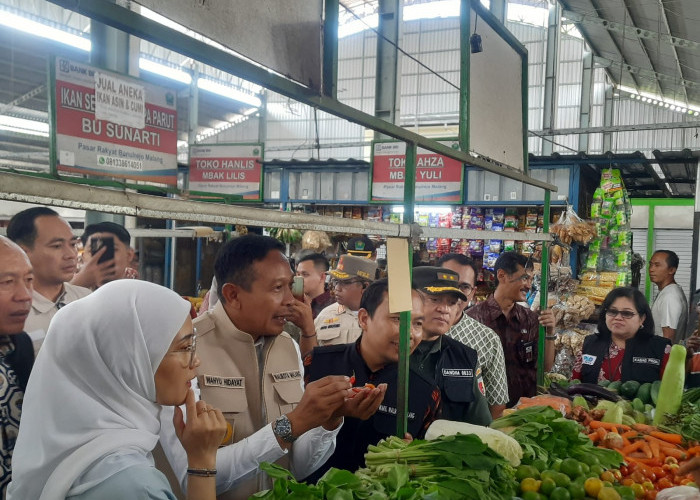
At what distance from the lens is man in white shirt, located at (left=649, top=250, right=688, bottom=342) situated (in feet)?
20.0

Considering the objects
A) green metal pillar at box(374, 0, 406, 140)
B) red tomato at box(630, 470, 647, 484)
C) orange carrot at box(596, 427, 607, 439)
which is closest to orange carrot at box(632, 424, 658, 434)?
orange carrot at box(596, 427, 607, 439)

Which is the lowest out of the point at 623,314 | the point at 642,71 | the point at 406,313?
the point at 623,314

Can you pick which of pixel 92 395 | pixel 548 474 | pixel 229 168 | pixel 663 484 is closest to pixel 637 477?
pixel 663 484

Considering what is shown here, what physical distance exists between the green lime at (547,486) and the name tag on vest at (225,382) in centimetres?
116

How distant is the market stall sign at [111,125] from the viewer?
420cm

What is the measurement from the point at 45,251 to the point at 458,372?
2.09 m

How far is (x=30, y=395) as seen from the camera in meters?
1.37

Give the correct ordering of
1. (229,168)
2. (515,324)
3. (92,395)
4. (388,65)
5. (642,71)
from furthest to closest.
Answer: (642,71)
(388,65)
(229,168)
(515,324)
(92,395)

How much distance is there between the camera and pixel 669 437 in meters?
3.19

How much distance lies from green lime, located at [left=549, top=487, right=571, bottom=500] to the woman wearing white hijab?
133 cm

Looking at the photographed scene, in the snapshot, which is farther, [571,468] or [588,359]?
[588,359]

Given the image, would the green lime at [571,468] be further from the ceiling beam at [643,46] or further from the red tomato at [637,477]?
the ceiling beam at [643,46]

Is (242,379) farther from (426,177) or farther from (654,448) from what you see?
(426,177)

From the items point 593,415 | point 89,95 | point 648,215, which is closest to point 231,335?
point 593,415
